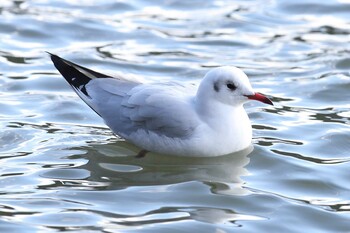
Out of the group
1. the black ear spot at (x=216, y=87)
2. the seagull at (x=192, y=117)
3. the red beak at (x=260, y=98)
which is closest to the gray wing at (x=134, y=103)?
the seagull at (x=192, y=117)

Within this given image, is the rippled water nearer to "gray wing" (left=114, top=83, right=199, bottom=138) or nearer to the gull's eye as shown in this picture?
"gray wing" (left=114, top=83, right=199, bottom=138)

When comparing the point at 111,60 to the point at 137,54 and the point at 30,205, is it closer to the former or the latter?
the point at 137,54

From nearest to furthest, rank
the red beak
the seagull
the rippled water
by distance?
1. the rippled water
2. the red beak
3. the seagull

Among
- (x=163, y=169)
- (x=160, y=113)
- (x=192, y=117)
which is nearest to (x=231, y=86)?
(x=192, y=117)

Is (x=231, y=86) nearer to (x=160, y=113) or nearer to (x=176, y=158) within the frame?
(x=160, y=113)

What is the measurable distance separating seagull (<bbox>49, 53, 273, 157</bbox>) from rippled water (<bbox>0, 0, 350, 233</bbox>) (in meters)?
0.16

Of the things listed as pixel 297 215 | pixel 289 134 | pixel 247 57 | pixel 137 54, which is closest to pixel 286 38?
pixel 247 57

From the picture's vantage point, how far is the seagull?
7613 millimetres

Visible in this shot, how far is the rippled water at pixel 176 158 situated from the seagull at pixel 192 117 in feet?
0.52

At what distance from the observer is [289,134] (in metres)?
8.51

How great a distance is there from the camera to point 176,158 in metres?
7.79

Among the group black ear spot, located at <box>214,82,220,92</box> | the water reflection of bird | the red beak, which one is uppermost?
black ear spot, located at <box>214,82,220,92</box>

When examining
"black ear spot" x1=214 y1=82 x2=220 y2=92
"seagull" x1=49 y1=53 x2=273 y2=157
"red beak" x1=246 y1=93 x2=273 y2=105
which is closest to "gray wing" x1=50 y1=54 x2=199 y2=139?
"seagull" x1=49 y1=53 x2=273 y2=157

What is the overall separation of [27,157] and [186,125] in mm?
1247
